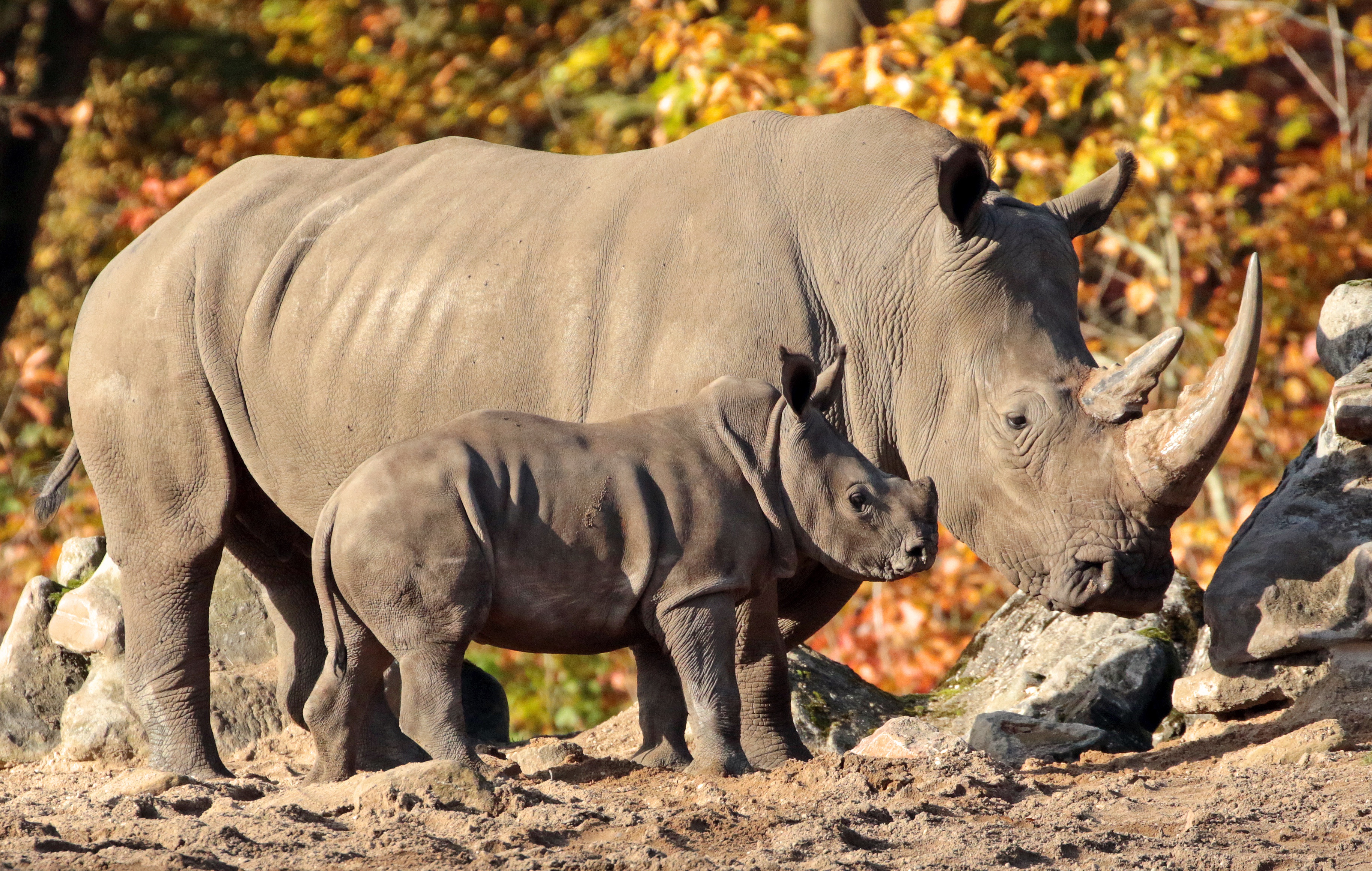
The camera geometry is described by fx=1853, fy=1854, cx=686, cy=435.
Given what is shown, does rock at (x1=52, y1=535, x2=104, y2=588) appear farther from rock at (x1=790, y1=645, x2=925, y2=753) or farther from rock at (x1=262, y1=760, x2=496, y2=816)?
rock at (x1=262, y1=760, x2=496, y2=816)

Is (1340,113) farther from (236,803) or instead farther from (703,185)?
(236,803)

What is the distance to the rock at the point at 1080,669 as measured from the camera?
679 centimetres

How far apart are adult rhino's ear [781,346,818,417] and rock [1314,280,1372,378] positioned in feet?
8.09

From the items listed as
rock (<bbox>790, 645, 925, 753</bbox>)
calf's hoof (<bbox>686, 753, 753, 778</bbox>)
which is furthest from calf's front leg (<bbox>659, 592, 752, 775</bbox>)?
rock (<bbox>790, 645, 925, 753</bbox>)

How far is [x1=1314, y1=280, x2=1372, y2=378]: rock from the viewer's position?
6766 mm

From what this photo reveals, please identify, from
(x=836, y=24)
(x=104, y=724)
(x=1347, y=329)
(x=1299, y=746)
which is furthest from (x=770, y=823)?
(x=836, y=24)

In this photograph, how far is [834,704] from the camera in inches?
286

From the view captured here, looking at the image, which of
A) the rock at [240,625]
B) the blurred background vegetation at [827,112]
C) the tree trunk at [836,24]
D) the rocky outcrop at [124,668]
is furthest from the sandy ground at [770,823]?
the tree trunk at [836,24]

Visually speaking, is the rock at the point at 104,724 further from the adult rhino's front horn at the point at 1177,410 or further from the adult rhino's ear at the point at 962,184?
the adult rhino's front horn at the point at 1177,410

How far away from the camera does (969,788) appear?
4902 millimetres

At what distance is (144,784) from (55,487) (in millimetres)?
2106

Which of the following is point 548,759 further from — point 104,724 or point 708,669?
point 104,724

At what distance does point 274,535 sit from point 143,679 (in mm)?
787

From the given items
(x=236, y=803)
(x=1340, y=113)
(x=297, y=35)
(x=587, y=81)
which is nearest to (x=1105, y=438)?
(x=236, y=803)
